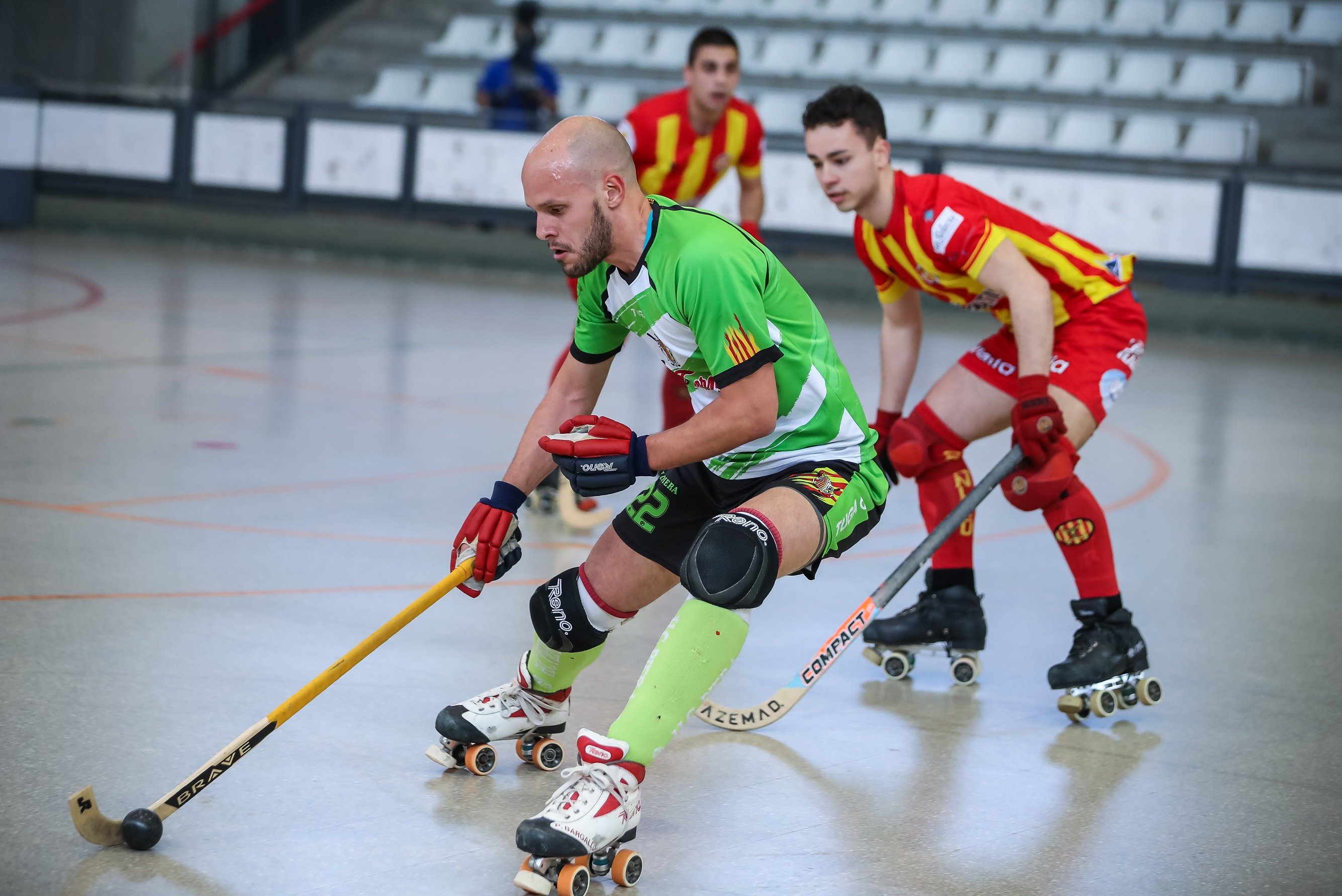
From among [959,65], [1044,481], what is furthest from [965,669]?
[959,65]

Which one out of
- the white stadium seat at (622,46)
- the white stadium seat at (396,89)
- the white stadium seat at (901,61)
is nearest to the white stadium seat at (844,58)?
the white stadium seat at (901,61)

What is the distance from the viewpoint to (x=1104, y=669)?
3549 millimetres

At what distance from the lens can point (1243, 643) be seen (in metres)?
4.23

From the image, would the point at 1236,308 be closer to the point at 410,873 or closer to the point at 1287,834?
→ the point at 1287,834

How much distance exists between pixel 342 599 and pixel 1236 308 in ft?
32.7

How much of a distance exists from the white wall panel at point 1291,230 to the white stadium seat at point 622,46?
7.49m

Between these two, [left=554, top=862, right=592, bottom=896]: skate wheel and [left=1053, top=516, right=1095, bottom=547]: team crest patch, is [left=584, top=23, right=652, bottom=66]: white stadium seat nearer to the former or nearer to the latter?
[left=1053, top=516, right=1095, bottom=547]: team crest patch

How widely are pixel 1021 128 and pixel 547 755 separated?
42.1 feet

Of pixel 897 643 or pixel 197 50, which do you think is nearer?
pixel 897 643

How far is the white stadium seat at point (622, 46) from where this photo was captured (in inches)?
680

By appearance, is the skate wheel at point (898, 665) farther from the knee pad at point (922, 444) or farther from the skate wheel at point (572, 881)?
the skate wheel at point (572, 881)

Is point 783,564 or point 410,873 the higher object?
point 783,564

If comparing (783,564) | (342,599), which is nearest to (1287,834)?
(783,564)

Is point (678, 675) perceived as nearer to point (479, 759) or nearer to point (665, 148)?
point (479, 759)
